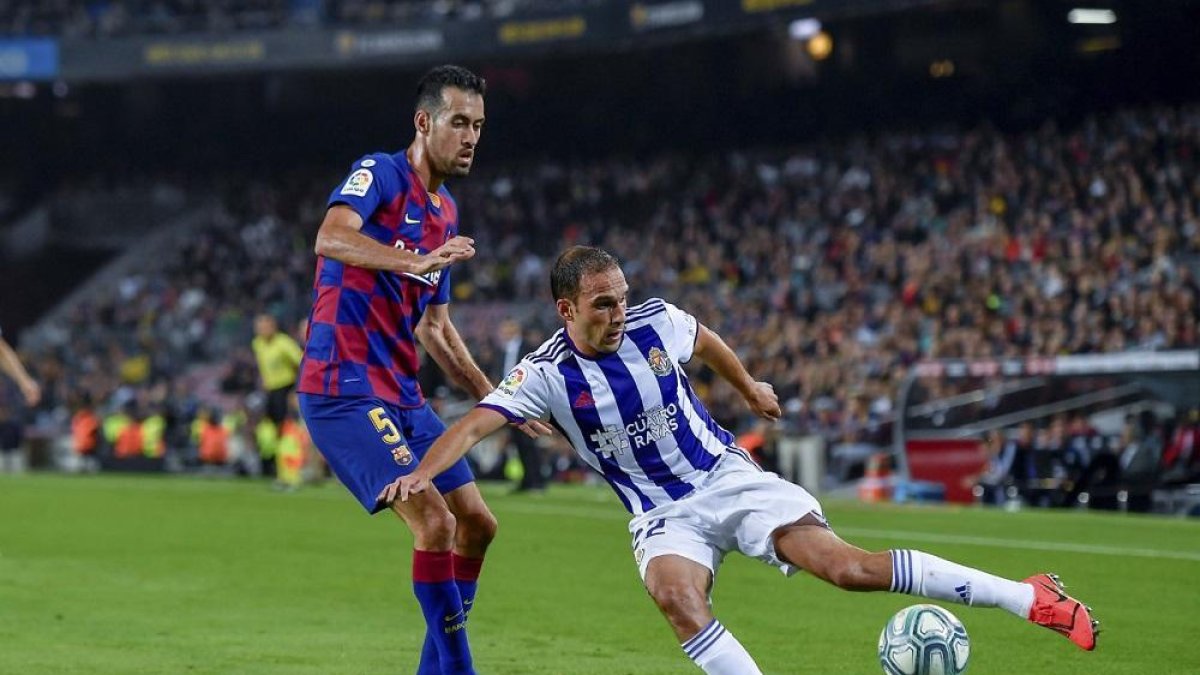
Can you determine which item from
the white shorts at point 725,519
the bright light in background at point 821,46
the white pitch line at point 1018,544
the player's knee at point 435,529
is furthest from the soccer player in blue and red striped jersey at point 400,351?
the bright light in background at point 821,46

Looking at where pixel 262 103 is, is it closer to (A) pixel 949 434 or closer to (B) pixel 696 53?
(B) pixel 696 53

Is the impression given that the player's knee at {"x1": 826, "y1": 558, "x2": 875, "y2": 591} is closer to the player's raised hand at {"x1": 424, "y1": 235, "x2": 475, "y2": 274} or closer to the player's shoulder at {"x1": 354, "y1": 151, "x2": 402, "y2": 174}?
the player's raised hand at {"x1": 424, "y1": 235, "x2": 475, "y2": 274}

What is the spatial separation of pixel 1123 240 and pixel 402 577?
15197 mm

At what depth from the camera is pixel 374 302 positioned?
7.00 meters

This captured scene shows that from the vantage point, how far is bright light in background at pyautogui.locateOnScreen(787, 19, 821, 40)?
3409cm

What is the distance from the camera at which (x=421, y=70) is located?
4106 centimetres

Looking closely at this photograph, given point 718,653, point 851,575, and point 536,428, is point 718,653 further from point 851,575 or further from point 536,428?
point 536,428

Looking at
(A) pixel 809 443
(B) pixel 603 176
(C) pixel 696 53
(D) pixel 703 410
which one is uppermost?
(C) pixel 696 53

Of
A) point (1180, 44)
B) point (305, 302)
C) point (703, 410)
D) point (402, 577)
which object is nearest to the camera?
point (703, 410)

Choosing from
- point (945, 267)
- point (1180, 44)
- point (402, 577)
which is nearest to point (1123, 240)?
point (945, 267)

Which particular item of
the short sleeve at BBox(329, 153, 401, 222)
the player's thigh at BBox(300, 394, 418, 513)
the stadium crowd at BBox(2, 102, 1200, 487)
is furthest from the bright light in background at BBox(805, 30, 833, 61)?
the player's thigh at BBox(300, 394, 418, 513)

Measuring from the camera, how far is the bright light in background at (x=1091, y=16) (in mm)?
30609

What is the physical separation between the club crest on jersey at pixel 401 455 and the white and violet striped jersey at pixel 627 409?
0.51 m

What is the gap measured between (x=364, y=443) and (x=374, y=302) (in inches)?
22.9
